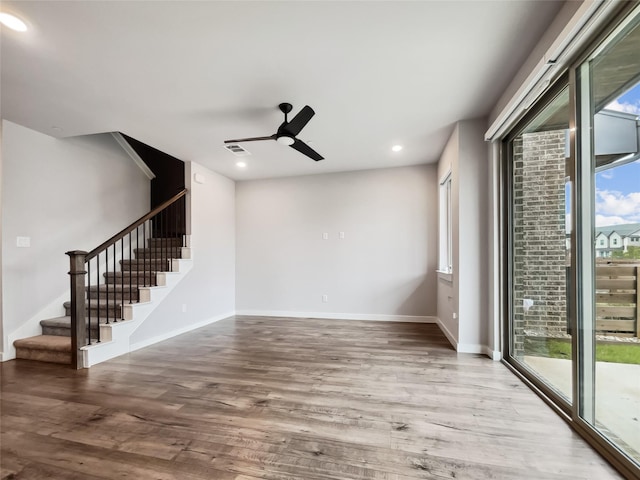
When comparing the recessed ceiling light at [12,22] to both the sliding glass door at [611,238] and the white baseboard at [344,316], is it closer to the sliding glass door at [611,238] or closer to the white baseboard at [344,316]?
the sliding glass door at [611,238]

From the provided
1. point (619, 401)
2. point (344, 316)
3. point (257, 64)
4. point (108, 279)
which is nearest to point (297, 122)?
point (257, 64)

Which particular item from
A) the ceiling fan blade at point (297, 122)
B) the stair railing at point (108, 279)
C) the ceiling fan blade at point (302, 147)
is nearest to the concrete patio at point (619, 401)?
the ceiling fan blade at point (297, 122)

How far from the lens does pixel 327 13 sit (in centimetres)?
179

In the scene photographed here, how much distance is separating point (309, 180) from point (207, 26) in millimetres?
3658

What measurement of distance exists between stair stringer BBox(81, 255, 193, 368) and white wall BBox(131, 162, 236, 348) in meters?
0.10

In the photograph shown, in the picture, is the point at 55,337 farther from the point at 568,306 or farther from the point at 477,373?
the point at 568,306

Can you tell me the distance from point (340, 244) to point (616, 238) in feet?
13.0

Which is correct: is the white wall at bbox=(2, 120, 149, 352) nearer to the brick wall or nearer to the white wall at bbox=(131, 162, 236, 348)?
the white wall at bbox=(131, 162, 236, 348)

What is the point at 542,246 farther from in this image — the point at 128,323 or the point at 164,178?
the point at 164,178

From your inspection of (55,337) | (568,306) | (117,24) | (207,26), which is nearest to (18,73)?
(117,24)

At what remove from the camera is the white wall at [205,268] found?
→ 414 cm

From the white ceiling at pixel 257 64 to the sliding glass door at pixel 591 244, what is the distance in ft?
1.74

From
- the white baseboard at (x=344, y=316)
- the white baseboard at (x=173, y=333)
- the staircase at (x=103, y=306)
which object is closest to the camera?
the staircase at (x=103, y=306)

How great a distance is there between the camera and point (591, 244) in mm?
1771
